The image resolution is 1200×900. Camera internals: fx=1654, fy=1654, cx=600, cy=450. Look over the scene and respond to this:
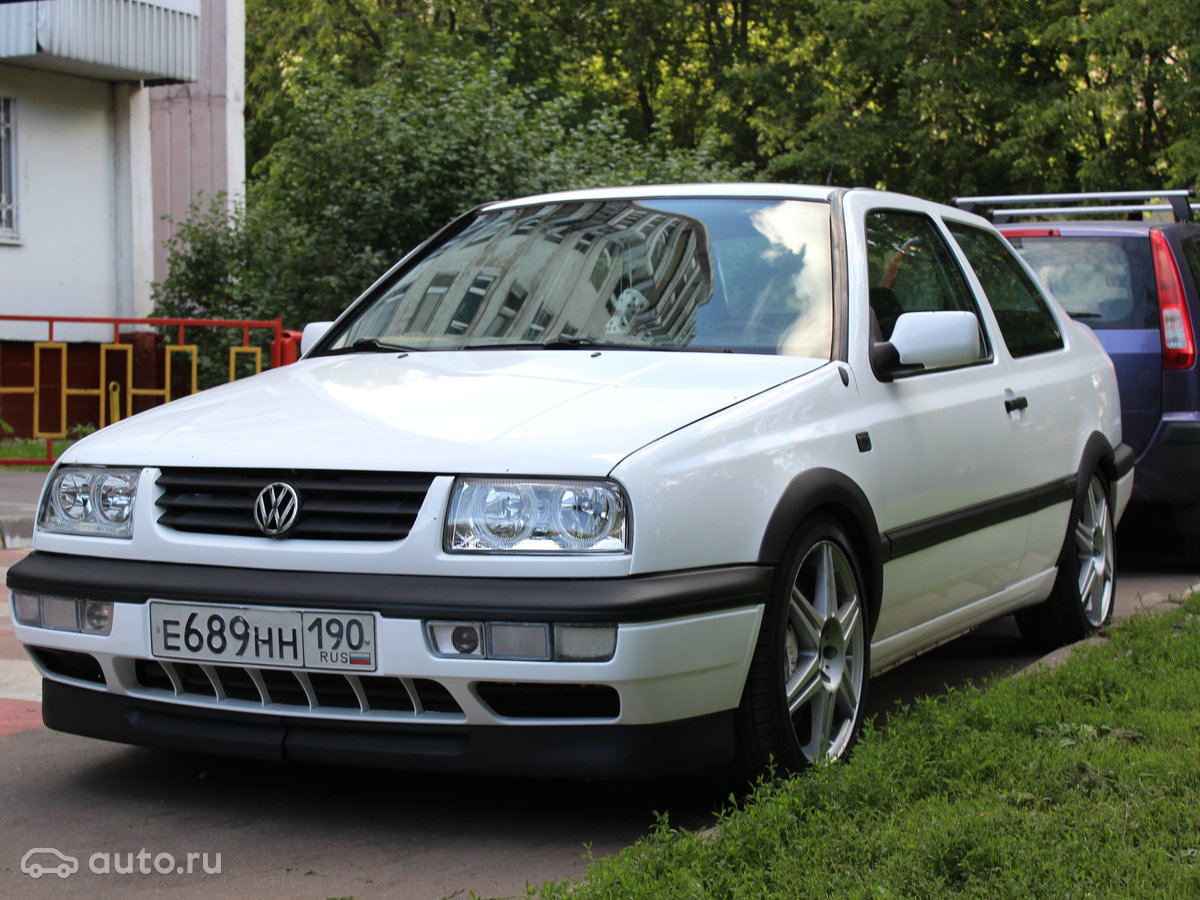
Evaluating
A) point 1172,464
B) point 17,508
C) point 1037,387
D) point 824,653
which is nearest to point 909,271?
point 1037,387

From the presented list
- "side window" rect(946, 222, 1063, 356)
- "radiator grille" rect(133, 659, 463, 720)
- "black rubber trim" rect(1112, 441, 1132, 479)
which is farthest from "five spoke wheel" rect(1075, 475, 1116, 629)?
"radiator grille" rect(133, 659, 463, 720)

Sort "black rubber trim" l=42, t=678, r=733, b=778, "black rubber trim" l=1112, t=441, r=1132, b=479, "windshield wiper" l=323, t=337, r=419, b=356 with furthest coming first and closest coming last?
"black rubber trim" l=1112, t=441, r=1132, b=479 → "windshield wiper" l=323, t=337, r=419, b=356 → "black rubber trim" l=42, t=678, r=733, b=778

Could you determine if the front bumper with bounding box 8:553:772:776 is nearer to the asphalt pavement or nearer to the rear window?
the asphalt pavement

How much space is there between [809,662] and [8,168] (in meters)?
14.3

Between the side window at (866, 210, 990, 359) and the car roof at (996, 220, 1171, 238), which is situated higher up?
the car roof at (996, 220, 1171, 238)

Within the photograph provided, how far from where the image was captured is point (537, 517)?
3703 millimetres

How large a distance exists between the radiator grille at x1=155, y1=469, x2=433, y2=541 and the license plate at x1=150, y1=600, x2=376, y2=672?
20 cm

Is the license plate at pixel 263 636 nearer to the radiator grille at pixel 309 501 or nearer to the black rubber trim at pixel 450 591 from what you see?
the black rubber trim at pixel 450 591

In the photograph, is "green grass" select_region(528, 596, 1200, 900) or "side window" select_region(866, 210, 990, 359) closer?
"green grass" select_region(528, 596, 1200, 900)

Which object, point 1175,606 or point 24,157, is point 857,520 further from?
point 24,157

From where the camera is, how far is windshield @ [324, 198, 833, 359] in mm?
4750

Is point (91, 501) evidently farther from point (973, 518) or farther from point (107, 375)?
point (107, 375)

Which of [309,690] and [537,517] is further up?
[537,517]

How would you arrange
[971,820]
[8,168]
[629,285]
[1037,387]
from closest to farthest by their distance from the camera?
[971,820]
[629,285]
[1037,387]
[8,168]
